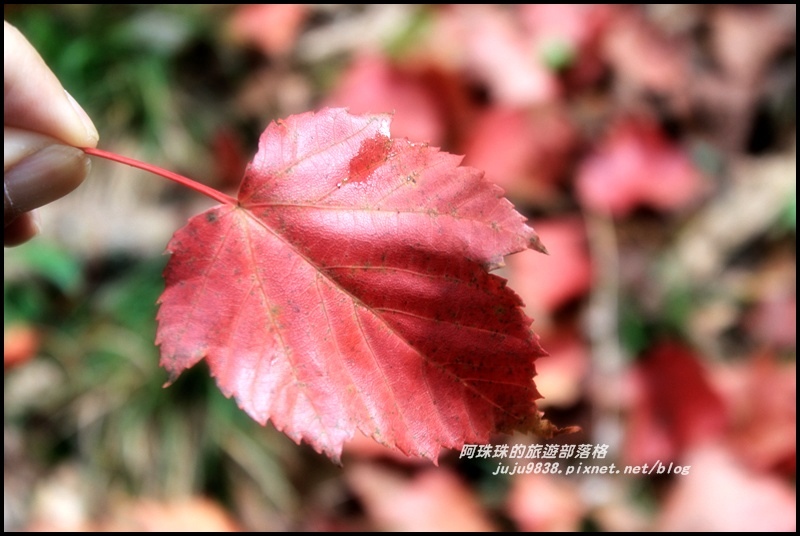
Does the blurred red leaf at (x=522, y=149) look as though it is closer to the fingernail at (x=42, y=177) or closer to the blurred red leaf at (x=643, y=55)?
the blurred red leaf at (x=643, y=55)

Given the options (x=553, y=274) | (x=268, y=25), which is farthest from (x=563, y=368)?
(x=268, y=25)

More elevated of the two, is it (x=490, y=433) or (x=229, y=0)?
(x=229, y=0)

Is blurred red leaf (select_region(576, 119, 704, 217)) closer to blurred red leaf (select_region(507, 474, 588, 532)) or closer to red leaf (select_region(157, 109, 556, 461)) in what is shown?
blurred red leaf (select_region(507, 474, 588, 532))

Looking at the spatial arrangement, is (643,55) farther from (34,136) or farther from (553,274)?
(34,136)

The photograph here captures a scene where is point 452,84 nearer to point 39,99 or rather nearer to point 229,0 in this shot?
point 229,0

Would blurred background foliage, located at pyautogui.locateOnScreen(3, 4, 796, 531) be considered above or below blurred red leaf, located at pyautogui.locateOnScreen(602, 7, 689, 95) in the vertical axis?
below

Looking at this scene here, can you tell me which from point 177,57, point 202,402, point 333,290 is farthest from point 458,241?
point 177,57

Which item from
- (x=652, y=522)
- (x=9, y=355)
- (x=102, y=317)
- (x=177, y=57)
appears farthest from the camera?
(x=177, y=57)

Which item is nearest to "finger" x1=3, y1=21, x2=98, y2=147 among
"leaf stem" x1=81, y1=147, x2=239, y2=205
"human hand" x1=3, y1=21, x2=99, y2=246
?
"human hand" x1=3, y1=21, x2=99, y2=246
